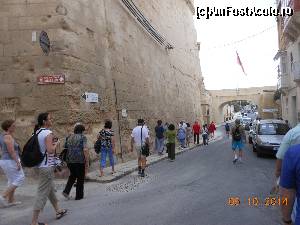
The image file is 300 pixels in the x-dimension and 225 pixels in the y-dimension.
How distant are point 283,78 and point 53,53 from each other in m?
22.5

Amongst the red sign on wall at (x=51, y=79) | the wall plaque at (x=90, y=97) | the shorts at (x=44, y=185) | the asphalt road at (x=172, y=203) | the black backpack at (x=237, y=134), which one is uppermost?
the red sign on wall at (x=51, y=79)

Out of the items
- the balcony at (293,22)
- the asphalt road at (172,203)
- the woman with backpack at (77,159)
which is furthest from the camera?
the balcony at (293,22)

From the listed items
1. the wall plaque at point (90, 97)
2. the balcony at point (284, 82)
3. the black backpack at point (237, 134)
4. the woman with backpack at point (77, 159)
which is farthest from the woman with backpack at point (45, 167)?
the balcony at point (284, 82)

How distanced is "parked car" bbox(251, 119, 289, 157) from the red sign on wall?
759cm

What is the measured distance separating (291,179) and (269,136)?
43.5 feet

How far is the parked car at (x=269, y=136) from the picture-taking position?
49.0 ft

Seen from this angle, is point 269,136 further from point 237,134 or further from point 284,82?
point 284,82

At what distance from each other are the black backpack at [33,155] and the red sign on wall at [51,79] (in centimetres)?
552

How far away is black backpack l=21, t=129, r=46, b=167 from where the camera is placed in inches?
236

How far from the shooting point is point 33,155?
6012 millimetres

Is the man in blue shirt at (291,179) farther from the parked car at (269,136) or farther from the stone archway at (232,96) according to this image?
the stone archway at (232,96)

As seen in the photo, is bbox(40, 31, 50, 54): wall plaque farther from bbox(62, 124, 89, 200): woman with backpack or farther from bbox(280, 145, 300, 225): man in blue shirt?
bbox(280, 145, 300, 225): man in blue shirt

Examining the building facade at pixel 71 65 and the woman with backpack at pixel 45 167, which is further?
the building facade at pixel 71 65

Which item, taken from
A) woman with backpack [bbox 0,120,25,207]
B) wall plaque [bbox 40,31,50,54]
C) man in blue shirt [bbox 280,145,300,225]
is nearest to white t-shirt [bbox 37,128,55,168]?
woman with backpack [bbox 0,120,25,207]
